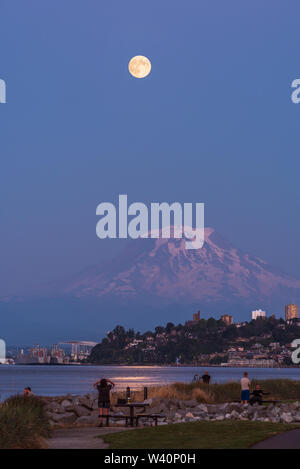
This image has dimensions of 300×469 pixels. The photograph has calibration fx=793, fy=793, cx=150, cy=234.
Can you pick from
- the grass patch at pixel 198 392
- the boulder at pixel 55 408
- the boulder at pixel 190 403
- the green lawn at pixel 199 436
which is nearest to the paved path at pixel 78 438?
the green lawn at pixel 199 436

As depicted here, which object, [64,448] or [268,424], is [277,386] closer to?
[268,424]

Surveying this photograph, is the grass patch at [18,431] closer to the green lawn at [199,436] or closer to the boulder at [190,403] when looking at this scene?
the green lawn at [199,436]

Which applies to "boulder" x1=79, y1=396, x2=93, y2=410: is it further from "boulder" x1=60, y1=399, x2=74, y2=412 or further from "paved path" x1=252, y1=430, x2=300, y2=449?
"paved path" x1=252, y1=430, x2=300, y2=449

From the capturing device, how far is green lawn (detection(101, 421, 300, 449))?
21141 millimetres

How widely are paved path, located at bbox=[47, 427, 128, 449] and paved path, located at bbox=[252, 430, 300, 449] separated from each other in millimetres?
4266

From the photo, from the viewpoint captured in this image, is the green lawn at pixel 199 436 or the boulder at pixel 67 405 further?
the boulder at pixel 67 405

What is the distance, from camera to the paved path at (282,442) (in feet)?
66.3

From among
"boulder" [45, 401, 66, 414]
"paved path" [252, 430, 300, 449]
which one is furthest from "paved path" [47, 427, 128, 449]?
"boulder" [45, 401, 66, 414]

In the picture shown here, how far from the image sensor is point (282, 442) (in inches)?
834

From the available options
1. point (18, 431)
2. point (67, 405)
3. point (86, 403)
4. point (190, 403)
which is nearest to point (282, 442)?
point (18, 431)

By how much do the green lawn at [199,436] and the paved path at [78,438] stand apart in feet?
1.34
